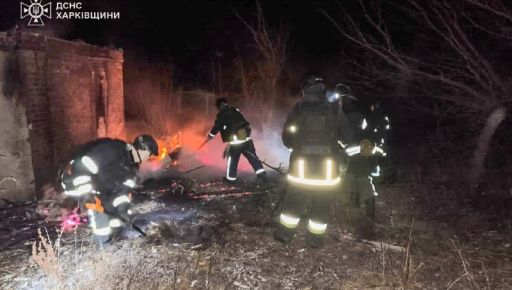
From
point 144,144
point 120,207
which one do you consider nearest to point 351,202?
point 144,144

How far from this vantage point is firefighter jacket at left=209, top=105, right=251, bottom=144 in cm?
762

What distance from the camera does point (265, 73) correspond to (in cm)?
1636

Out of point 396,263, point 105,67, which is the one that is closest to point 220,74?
point 105,67

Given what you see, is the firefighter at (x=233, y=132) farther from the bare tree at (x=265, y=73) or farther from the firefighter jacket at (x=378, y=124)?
the bare tree at (x=265, y=73)

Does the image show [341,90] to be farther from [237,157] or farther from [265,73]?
[265,73]

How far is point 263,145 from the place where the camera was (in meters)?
12.7

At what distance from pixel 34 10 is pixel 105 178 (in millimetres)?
15632

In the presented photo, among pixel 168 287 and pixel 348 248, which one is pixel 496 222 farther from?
pixel 168 287

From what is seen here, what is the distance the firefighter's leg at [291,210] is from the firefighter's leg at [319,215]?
153 millimetres

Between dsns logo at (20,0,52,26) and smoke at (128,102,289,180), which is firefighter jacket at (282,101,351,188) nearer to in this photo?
smoke at (128,102,289,180)

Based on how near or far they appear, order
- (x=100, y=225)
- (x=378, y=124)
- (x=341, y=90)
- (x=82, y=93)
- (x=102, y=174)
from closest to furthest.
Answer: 1. (x=102, y=174)
2. (x=100, y=225)
3. (x=341, y=90)
4. (x=378, y=124)
5. (x=82, y=93)

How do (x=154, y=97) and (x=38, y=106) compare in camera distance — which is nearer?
(x=38, y=106)

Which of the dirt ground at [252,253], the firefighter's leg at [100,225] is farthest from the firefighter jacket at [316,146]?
the firefighter's leg at [100,225]

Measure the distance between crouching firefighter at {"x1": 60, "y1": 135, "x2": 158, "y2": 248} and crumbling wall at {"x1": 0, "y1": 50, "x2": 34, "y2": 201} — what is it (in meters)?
2.47
